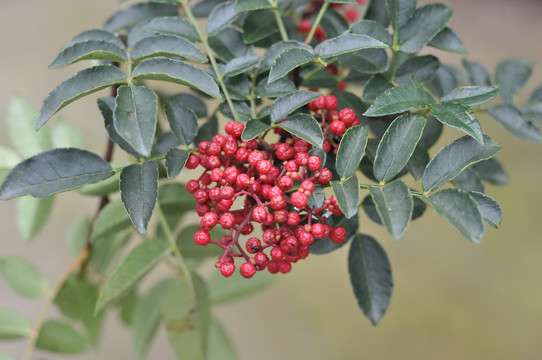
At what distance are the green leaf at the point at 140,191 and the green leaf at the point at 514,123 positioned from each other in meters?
0.43

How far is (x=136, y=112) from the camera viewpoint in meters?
0.44

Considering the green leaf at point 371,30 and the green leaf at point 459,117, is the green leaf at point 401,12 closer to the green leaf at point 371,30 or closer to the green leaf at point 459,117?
the green leaf at point 371,30

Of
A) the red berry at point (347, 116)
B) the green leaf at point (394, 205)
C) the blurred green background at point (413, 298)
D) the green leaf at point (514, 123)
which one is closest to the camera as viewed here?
the green leaf at point (394, 205)

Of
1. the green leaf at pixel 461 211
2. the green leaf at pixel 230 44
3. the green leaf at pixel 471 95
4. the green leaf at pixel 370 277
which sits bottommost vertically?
the green leaf at pixel 370 277

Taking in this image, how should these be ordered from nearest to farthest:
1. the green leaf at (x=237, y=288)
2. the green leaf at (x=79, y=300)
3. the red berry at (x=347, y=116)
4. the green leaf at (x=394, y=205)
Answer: the green leaf at (x=394, y=205)
the red berry at (x=347, y=116)
the green leaf at (x=79, y=300)
the green leaf at (x=237, y=288)

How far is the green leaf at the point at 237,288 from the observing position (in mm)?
954

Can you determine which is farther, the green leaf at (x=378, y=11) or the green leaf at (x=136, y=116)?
the green leaf at (x=378, y=11)

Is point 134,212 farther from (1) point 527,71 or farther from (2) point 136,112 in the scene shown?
(1) point 527,71

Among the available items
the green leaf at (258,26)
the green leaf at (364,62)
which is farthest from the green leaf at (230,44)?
the green leaf at (364,62)

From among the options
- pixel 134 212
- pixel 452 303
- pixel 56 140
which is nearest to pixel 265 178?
pixel 134 212

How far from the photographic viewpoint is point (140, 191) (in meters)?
0.45

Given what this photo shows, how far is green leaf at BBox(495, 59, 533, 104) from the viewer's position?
2.41 feet

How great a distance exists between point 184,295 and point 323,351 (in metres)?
1.01

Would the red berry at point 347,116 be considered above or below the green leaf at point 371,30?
below
